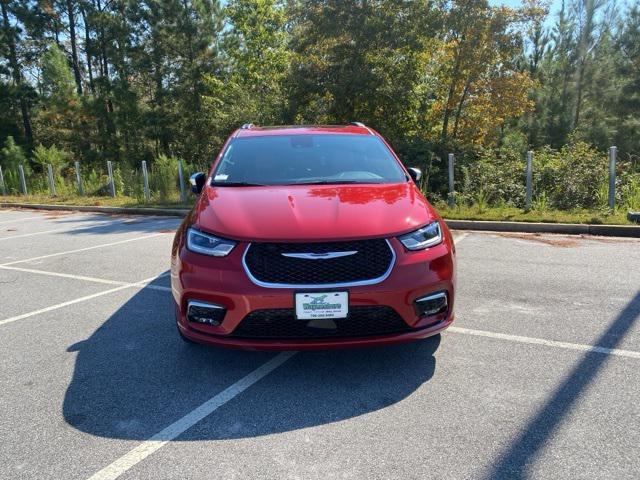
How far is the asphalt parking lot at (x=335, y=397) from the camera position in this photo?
95.3 inches

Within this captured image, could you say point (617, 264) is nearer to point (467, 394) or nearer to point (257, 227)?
point (467, 394)

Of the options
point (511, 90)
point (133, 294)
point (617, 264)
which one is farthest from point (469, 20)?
point (133, 294)

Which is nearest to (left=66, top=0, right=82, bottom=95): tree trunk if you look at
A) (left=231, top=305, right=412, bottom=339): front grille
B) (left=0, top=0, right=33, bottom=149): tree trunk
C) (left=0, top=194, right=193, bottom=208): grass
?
(left=0, top=0, right=33, bottom=149): tree trunk

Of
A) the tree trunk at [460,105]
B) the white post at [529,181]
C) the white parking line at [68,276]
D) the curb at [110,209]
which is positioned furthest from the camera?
the tree trunk at [460,105]

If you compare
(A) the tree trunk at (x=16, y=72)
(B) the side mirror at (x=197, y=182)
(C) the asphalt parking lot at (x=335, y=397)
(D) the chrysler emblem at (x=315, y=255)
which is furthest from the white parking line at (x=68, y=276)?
(A) the tree trunk at (x=16, y=72)

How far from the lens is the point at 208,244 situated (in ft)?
10.5

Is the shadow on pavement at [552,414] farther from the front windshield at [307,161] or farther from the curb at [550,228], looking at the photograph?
the curb at [550,228]

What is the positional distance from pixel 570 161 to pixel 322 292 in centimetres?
940

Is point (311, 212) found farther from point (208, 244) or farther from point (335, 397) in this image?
point (335, 397)

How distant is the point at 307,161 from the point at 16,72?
37.5 m

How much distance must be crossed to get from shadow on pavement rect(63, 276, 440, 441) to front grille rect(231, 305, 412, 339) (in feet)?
1.26

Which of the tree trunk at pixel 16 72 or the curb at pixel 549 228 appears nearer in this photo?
the curb at pixel 549 228

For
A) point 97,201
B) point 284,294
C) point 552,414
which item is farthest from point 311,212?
point 97,201

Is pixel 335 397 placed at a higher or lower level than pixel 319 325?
lower
